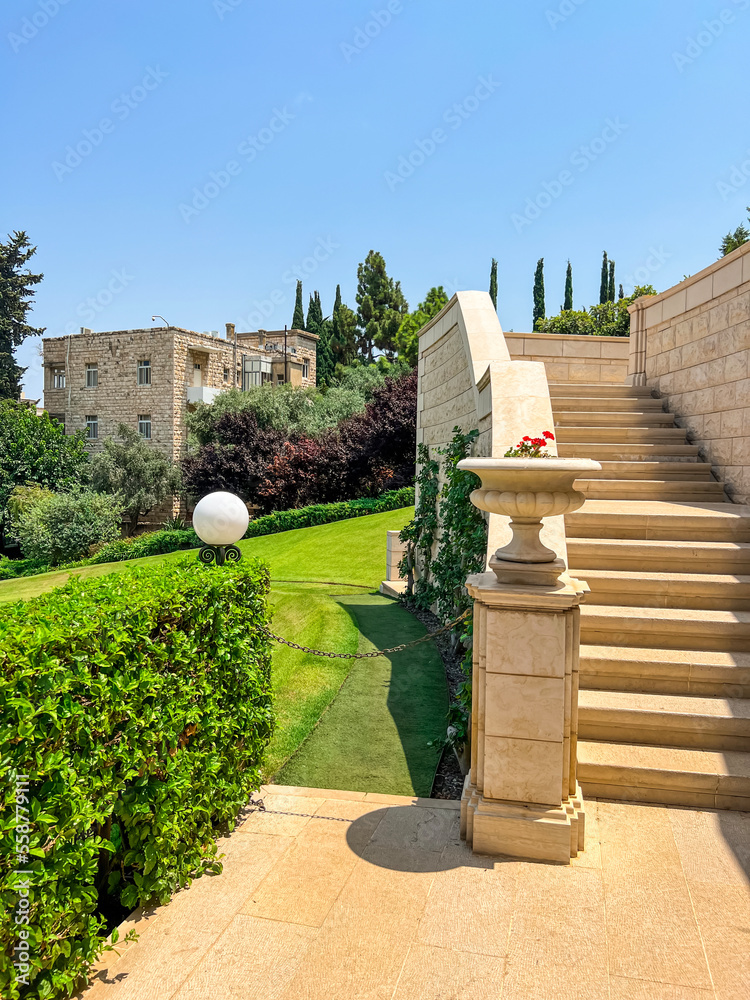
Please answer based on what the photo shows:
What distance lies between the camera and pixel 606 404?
306 inches

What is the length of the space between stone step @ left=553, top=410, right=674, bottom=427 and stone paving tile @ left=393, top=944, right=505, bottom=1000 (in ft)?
18.2

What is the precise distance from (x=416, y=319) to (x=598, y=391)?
1287 inches

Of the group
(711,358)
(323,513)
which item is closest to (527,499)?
(711,358)

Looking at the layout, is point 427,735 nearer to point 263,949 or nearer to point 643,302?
point 263,949

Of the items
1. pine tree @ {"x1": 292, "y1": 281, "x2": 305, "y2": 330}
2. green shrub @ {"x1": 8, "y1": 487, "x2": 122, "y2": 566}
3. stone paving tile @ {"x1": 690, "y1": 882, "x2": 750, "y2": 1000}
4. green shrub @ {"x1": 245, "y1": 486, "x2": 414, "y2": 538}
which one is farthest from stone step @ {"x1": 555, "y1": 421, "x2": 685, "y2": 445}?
pine tree @ {"x1": 292, "y1": 281, "x2": 305, "y2": 330}

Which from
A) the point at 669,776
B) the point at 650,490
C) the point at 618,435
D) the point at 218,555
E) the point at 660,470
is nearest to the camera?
the point at 669,776

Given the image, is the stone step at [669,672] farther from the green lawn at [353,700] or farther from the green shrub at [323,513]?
the green shrub at [323,513]

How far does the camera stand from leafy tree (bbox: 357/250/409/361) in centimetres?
4272

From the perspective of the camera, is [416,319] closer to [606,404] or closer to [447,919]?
[606,404]

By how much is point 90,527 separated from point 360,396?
13.8 m

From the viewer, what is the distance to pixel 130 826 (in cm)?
286

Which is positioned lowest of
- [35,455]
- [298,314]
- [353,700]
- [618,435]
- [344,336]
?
[353,700]

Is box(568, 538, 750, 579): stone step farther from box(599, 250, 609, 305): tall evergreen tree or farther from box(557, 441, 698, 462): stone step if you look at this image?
box(599, 250, 609, 305): tall evergreen tree

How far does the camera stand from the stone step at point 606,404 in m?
7.57
